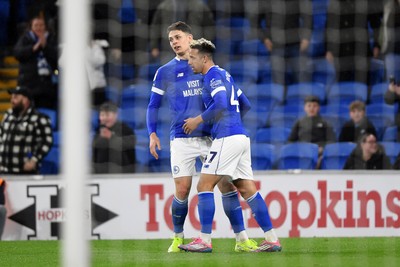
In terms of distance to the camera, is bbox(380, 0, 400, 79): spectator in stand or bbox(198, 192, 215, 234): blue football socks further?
bbox(380, 0, 400, 79): spectator in stand

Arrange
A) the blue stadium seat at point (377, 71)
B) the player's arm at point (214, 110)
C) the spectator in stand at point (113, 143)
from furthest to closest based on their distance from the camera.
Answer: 1. the blue stadium seat at point (377, 71)
2. the spectator in stand at point (113, 143)
3. the player's arm at point (214, 110)

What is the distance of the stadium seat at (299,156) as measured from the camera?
12.3 meters

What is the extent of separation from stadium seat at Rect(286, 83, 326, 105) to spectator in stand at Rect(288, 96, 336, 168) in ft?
1.94

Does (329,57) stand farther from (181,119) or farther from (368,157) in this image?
(181,119)

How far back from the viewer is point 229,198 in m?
8.97

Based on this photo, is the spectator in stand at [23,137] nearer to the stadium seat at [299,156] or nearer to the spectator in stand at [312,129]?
the stadium seat at [299,156]

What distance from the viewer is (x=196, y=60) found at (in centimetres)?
859

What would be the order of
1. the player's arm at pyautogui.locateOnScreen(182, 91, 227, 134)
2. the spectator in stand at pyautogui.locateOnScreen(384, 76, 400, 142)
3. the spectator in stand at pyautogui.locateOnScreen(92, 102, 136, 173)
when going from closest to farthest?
the player's arm at pyautogui.locateOnScreen(182, 91, 227, 134) → the spectator in stand at pyautogui.locateOnScreen(92, 102, 136, 173) → the spectator in stand at pyautogui.locateOnScreen(384, 76, 400, 142)

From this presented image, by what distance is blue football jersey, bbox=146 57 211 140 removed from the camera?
9.15 meters

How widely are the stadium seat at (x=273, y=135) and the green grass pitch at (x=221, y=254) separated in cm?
208

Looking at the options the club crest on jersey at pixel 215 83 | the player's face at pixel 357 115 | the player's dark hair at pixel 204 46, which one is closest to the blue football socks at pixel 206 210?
the club crest on jersey at pixel 215 83

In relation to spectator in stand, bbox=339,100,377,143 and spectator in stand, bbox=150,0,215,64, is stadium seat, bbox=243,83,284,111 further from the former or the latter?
spectator in stand, bbox=339,100,377,143

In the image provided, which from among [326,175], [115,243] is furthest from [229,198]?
[326,175]

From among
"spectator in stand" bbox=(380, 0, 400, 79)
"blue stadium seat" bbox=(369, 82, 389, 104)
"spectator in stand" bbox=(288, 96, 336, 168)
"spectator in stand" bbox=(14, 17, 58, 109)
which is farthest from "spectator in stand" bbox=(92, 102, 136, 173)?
"spectator in stand" bbox=(380, 0, 400, 79)
